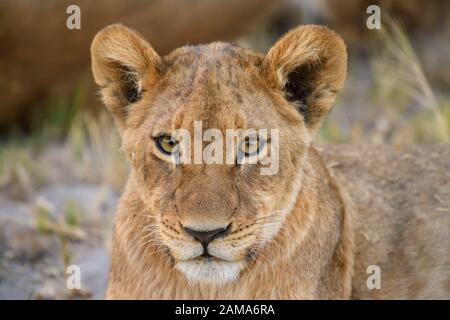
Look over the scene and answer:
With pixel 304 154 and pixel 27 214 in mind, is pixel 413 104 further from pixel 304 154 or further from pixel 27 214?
pixel 304 154

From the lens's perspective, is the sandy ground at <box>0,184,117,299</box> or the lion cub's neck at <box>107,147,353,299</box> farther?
the sandy ground at <box>0,184,117,299</box>

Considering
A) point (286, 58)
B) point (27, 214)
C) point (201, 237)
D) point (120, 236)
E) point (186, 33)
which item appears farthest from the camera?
point (186, 33)

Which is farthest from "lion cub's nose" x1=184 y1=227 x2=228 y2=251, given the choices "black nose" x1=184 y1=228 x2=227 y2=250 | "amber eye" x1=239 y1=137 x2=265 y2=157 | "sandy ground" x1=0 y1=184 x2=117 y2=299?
"sandy ground" x1=0 y1=184 x2=117 y2=299

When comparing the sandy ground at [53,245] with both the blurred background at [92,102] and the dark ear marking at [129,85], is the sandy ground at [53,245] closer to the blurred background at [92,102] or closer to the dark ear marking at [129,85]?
the blurred background at [92,102]

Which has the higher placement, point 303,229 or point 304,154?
point 304,154

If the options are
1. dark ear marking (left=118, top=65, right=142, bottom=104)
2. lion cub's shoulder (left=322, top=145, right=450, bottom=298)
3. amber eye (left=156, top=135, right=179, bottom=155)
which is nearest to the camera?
amber eye (left=156, top=135, right=179, bottom=155)

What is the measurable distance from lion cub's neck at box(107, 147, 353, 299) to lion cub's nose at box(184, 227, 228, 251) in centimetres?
40

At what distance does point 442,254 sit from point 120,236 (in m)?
1.37

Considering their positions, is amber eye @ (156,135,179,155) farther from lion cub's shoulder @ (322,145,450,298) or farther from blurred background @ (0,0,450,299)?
blurred background @ (0,0,450,299)

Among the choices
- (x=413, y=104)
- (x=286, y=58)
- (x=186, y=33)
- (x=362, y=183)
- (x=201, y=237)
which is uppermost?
(x=186, y=33)

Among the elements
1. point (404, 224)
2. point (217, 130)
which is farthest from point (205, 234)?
point (404, 224)

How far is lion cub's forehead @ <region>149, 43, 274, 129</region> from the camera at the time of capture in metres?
3.12

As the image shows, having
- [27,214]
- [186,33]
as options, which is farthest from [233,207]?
[186,33]

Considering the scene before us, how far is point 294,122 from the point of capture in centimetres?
336
